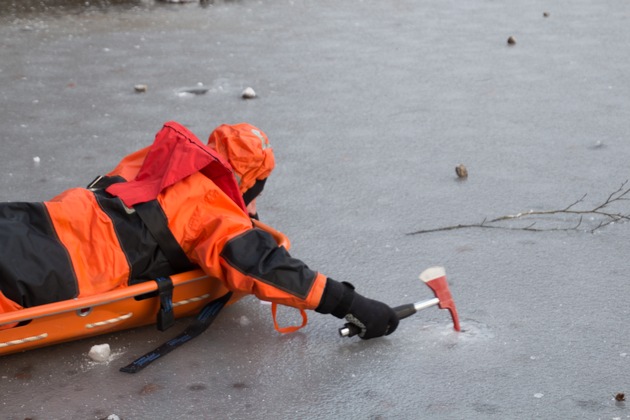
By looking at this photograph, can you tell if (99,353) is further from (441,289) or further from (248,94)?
(248,94)

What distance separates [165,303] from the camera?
118 inches

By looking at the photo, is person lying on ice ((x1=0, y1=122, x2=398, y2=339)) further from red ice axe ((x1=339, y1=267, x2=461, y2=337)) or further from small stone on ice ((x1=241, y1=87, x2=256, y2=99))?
small stone on ice ((x1=241, y1=87, x2=256, y2=99))

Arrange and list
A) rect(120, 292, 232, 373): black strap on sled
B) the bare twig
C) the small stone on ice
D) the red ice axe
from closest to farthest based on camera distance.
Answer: rect(120, 292, 232, 373): black strap on sled, the red ice axe, the bare twig, the small stone on ice

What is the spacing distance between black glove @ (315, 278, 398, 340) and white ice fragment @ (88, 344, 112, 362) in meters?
0.66

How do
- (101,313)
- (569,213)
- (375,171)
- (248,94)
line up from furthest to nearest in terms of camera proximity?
1. (248,94)
2. (375,171)
3. (569,213)
4. (101,313)

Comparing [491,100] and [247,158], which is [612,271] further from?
[491,100]

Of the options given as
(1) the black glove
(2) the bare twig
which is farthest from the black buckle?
(2) the bare twig

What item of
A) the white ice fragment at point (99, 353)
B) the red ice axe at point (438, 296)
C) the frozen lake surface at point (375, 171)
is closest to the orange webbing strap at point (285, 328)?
the frozen lake surface at point (375, 171)

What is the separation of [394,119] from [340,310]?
2.36 meters

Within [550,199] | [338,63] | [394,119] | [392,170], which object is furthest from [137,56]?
[550,199]

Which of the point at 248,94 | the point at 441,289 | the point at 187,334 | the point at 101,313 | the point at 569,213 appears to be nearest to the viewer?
the point at 101,313

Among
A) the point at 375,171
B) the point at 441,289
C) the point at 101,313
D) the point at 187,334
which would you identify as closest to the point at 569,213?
the point at 375,171

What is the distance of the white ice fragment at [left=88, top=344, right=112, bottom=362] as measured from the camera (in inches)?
117

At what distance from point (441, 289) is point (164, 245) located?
90cm
